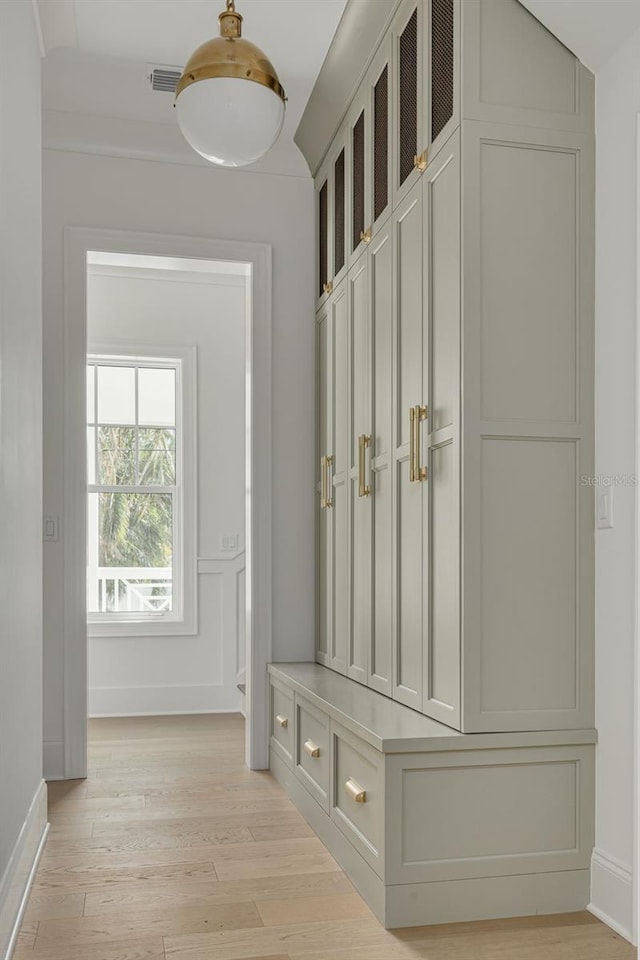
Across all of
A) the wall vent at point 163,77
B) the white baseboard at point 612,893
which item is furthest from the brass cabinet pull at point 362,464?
the wall vent at point 163,77

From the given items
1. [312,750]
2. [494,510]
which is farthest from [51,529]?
[494,510]

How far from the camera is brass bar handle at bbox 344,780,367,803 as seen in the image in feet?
8.79

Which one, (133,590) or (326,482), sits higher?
(326,482)

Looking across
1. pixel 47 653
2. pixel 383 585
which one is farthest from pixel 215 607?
pixel 383 585

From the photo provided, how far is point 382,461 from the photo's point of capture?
11.0 feet

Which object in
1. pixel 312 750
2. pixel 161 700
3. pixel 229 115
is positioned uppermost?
pixel 229 115

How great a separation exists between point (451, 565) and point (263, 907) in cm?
111

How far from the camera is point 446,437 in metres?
2.70

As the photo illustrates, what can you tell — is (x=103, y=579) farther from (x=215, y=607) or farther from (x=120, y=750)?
(x=120, y=750)

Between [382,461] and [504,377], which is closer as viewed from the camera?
[504,377]

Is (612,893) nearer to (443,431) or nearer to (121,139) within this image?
(443,431)

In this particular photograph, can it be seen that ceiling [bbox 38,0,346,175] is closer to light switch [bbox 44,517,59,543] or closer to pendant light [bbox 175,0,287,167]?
pendant light [bbox 175,0,287,167]

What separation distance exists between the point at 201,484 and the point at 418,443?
3.36 metres

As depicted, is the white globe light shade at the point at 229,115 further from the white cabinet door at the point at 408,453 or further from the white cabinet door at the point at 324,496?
the white cabinet door at the point at 324,496
